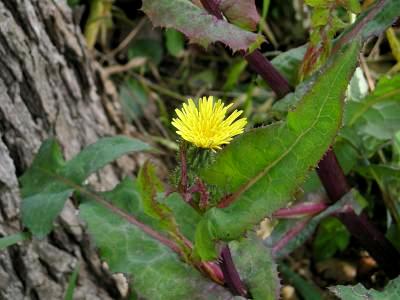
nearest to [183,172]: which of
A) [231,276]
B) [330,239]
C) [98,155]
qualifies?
[231,276]

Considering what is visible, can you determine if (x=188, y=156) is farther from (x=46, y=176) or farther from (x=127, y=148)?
(x=46, y=176)

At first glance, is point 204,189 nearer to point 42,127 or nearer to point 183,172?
point 183,172

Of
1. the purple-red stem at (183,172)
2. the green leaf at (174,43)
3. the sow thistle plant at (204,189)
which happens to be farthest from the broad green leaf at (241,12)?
the green leaf at (174,43)

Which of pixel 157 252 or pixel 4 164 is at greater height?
pixel 4 164

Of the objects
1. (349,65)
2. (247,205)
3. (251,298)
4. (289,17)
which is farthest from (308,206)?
(289,17)

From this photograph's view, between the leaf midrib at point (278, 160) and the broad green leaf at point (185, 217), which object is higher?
the leaf midrib at point (278, 160)

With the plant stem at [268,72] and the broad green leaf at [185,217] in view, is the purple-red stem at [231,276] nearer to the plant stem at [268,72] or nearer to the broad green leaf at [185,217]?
the broad green leaf at [185,217]

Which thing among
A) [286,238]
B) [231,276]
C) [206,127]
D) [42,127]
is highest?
[206,127]
